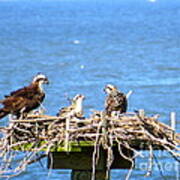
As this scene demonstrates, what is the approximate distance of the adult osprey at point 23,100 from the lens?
27.5 ft

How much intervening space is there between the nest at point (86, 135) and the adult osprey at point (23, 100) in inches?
22.6

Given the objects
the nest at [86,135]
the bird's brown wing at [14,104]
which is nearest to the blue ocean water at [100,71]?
the bird's brown wing at [14,104]

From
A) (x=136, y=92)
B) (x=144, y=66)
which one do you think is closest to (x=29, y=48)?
(x=144, y=66)

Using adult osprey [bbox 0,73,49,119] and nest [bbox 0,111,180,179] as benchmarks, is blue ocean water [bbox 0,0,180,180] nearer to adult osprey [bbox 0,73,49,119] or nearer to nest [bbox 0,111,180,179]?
adult osprey [bbox 0,73,49,119]

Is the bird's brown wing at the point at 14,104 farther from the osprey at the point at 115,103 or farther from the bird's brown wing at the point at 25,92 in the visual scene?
the osprey at the point at 115,103

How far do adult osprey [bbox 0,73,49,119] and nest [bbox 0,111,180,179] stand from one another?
575 millimetres

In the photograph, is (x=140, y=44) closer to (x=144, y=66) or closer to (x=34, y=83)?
(x=144, y=66)

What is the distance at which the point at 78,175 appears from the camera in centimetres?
754

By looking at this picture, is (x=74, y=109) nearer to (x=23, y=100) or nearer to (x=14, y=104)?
(x=23, y=100)

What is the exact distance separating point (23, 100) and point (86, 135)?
150 centimetres

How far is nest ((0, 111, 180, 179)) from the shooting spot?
7.25 m

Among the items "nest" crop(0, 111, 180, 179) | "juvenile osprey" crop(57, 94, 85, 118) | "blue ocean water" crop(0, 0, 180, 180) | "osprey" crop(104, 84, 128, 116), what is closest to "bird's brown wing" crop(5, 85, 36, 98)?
"juvenile osprey" crop(57, 94, 85, 118)

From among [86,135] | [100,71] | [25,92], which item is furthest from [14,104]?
[100,71]

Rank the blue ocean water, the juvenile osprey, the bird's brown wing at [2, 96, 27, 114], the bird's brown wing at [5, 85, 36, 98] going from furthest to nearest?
the blue ocean water
the bird's brown wing at [5, 85, 36, 98]
the juvenile osprey
the bird's brown wing at [2, 96, 27, 114]
